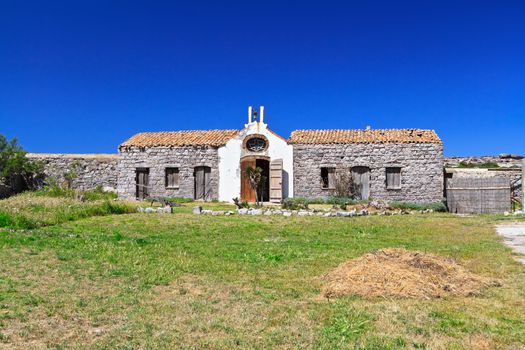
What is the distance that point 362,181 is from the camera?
26.7 m

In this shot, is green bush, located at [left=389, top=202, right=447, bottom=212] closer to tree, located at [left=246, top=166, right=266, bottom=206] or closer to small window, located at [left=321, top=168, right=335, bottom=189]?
small window, located at [left=321, top=168, right=335, bottom=189]

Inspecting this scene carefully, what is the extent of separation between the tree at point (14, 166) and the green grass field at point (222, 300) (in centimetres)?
2013

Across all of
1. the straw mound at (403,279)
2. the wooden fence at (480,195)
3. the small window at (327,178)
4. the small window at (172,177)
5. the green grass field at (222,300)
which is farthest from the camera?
the small window at (172,177)

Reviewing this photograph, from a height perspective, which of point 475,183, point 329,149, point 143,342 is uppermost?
point 329,149

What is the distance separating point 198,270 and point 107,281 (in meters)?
1.53

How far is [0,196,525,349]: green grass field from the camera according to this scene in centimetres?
462

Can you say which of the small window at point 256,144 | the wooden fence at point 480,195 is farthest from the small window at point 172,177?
→ the wooden fence at point 480,195

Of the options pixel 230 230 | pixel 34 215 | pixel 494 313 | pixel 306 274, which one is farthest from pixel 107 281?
pixel 34 215

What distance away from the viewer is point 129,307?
18.4 ft

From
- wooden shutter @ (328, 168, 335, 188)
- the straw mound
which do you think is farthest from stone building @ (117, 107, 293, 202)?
the straw mound

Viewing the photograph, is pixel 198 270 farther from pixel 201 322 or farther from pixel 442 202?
pixel 442 202

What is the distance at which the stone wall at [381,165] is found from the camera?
1017 inches

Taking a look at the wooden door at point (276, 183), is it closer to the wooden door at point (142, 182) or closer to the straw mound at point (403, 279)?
the wooden door at point (142, 182)

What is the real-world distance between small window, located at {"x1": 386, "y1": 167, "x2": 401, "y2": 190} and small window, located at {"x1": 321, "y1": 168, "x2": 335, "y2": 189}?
310 centimetres
